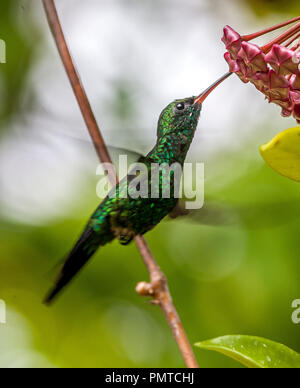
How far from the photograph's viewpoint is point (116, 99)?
2.46m

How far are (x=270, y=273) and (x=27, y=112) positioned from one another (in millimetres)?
1060

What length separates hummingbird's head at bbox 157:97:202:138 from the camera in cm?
119

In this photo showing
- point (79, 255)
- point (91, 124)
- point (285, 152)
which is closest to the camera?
point (285, 152)

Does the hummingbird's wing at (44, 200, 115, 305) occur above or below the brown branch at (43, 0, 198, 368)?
below

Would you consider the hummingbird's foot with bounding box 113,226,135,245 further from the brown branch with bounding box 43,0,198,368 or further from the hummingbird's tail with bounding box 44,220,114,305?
the brown branch with bounding box 43,0,198,368

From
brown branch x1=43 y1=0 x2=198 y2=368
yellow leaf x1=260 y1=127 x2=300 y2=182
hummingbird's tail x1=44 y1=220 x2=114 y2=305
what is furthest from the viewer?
hummingbird's tail x1=44 y1=220 x2=114 y2=305

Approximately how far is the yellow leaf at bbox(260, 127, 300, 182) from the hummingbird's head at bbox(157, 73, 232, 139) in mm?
297

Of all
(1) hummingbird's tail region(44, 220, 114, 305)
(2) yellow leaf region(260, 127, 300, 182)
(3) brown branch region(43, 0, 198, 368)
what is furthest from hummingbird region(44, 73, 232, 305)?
(2) yellow leaf region(260, 127, 300, 182)

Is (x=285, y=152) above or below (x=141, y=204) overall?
above

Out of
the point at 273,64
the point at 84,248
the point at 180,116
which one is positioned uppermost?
the point at 273,64

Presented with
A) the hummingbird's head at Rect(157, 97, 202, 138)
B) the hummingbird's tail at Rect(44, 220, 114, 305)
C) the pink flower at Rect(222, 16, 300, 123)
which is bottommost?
the hummingbird's tail at Rect(44, 220, 114, 305)

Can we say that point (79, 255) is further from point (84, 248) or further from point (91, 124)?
point (91, 124)

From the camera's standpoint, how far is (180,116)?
120 centimetres

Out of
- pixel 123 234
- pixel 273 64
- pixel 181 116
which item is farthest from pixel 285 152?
pixel 123 234
